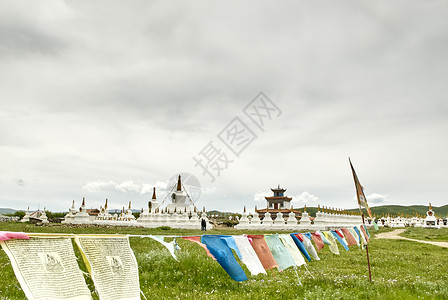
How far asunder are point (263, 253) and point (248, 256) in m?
0.75

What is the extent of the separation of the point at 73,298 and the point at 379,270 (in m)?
11.2

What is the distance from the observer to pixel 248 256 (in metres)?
8.63

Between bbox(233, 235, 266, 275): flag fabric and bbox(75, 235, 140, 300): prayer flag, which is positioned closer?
bbox(75, 235, 140, 300): prayer flag

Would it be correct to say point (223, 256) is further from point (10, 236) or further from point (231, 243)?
point (10, 236)

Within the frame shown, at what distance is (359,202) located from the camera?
9812 millimetres

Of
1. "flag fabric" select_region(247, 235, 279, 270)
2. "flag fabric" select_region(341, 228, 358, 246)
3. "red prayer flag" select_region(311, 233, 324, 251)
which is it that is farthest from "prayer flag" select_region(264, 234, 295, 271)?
"flag fabric" select_region(341, 228, 358, 246)

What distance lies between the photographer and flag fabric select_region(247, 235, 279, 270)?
9.11m

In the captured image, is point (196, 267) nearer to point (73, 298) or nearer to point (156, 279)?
point (156, 279)

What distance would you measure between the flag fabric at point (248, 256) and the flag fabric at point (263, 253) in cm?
25

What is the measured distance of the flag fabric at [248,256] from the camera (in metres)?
8.45

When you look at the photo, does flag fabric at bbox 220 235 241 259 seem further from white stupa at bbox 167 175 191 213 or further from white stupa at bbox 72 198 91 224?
white stupa at bbox 167 175 191 213

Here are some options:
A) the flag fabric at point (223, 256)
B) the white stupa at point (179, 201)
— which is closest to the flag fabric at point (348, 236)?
the flag fabric at point (223, 256)

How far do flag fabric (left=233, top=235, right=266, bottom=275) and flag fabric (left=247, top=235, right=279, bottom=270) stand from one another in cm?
25

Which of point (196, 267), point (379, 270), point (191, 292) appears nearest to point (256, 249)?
Result: point (191, 292)
